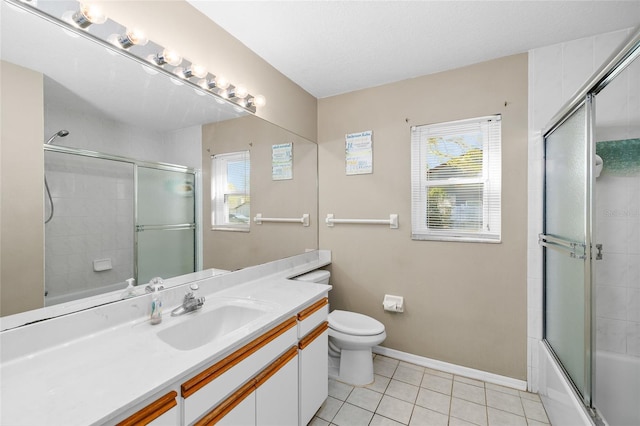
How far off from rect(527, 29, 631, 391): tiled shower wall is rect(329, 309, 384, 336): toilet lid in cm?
107

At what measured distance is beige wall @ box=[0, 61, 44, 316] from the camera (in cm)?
92

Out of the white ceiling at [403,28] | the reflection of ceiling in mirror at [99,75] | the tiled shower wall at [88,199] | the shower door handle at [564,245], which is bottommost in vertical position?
the shower door handle at [564,245]

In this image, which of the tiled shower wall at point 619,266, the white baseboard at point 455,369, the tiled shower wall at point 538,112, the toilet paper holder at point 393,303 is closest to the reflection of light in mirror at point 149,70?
the toilet paper holder at point 393,303

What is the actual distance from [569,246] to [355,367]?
1.55m

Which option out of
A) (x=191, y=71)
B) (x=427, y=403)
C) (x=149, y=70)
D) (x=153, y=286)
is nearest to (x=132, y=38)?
(x=149, y=70)

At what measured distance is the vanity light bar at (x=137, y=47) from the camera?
3.45 feet

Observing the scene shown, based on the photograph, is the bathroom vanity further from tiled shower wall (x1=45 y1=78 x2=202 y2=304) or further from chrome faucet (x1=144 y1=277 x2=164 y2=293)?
tiled shower wall (x1=45 y1=78 x2=202 y2=304)

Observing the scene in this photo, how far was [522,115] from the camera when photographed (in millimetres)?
1977

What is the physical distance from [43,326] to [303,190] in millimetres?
1923

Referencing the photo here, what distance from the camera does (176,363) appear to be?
90 centimetres

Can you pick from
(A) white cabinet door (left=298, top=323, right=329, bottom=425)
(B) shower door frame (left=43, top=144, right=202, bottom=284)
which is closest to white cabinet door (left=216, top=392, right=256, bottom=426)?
(A) white cabinet door (left=298, top=323, right=329, bottom=425)

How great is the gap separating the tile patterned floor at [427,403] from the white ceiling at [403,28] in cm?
241

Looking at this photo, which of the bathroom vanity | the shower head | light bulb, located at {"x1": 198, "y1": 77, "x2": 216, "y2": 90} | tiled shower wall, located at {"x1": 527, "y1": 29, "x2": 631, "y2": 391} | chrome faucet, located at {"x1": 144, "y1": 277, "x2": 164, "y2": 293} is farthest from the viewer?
tiled shower wall, located at {"x1": 527, "y1": 29, "x2": 631, "y2": 391}

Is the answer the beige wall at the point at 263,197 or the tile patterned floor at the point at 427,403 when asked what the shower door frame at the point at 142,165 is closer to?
the beige wall at the point at 263,197
